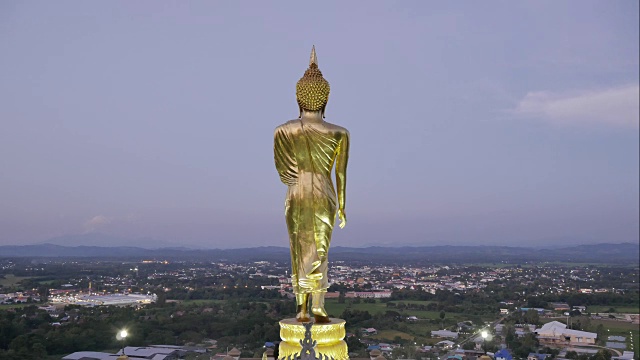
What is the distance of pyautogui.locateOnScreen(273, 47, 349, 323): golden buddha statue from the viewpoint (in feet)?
19.7

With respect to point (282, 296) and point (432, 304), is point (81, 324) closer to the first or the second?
point (282, 296)

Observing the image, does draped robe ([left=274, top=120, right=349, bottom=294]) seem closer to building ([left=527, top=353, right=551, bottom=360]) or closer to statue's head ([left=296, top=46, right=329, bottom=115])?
statue's head ([left=296, top=46, right=329, bottom=115])

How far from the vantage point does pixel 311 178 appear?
608cm

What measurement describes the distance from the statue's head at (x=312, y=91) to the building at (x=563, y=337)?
12.3m

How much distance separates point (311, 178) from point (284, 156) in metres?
0.37

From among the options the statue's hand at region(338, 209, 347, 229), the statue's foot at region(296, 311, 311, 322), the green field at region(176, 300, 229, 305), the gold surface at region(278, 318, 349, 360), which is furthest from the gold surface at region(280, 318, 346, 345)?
the green field at region(176, 300, 229, 305)

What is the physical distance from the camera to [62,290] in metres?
19.1

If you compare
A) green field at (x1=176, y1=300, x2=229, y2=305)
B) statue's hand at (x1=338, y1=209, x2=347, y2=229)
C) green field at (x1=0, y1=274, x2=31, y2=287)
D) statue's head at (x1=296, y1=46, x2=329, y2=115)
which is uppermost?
statue's head at (x1=296, y1=46, x2=329, y2=115)

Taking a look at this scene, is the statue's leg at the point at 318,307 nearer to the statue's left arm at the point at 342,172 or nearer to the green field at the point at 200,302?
the statue's left arm at the point at 342,172

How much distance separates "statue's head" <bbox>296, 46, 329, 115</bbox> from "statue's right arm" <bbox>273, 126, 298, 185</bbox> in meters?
0.37

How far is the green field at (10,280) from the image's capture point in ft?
51.4

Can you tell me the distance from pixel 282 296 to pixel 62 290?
7.36 metres

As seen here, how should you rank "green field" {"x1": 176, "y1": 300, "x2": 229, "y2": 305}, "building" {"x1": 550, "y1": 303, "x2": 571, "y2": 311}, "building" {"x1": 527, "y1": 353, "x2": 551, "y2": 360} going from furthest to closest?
"building" {"x1": 550, "y1": 303, "x2": 571, "y2": 311}
"green field" {"x1": 176, "y1": 300, "x2": 229, "y2": 305}
"building" {"x1": 527, "y1": 353, "x2": 551, "y2": 360}

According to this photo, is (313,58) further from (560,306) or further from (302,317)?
(560,306)
